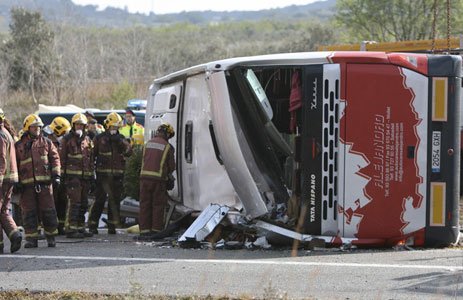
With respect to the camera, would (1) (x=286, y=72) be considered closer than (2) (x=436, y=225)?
No

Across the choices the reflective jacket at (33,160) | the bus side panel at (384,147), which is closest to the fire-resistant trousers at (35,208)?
the reflective jacket at (33,160)

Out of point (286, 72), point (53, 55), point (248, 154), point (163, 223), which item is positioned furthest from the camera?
point (53, 55)

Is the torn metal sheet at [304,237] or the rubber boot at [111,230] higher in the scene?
the torn metal sheet at [304,237]

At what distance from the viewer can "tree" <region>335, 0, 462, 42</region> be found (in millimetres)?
28062

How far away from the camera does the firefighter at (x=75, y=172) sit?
9766 millimetres

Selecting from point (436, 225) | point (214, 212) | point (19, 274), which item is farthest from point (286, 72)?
point (19, 274)

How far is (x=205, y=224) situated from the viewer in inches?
315

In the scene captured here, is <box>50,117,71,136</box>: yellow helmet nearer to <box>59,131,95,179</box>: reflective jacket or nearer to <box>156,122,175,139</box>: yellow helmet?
<box>59,131,95,179</box>: reflective jacket

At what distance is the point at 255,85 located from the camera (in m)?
8.16

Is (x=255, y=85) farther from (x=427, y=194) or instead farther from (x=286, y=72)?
(x=427, y=194)

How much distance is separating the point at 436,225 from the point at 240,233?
224cm

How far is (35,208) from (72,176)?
110 cm

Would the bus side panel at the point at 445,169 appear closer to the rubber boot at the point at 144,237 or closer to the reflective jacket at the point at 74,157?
the rubber boot at the point at 144,237

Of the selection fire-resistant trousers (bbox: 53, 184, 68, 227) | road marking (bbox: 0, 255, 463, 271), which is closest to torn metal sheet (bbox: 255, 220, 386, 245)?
road marking (bbox: 0, 255, 463, 271)
